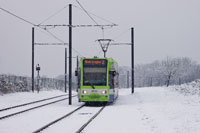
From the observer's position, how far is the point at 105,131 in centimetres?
1063

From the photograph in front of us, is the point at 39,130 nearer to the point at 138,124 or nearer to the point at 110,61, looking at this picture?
the point at 138,124

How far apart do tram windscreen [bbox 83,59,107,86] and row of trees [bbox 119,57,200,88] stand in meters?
50.2

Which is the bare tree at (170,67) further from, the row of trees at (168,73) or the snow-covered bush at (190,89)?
the snow-covered bush at (190,89)

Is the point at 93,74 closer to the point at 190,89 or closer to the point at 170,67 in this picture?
the point at 190,89

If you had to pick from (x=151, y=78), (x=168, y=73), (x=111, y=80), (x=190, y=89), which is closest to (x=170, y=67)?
(x=168, y=73)

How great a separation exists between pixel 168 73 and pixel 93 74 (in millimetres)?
70749

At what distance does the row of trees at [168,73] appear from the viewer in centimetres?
9321

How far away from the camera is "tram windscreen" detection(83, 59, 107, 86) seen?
21.5m

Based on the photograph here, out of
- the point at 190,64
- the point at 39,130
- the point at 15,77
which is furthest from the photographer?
the point at 190,64

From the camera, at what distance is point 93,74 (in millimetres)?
21625

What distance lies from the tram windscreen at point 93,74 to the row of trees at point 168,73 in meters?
50.2

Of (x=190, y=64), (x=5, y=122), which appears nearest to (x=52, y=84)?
(x=5, y=122)

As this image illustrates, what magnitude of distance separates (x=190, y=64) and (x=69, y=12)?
116 meters

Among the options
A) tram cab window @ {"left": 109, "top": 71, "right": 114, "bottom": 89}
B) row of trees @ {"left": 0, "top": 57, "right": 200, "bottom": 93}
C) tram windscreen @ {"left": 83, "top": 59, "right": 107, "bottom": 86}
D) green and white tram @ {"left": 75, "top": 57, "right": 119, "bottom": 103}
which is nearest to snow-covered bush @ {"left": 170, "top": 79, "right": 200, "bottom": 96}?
tram cab window @ {"left": 109, "top": 71, "right": 114, "bottom": 89}
